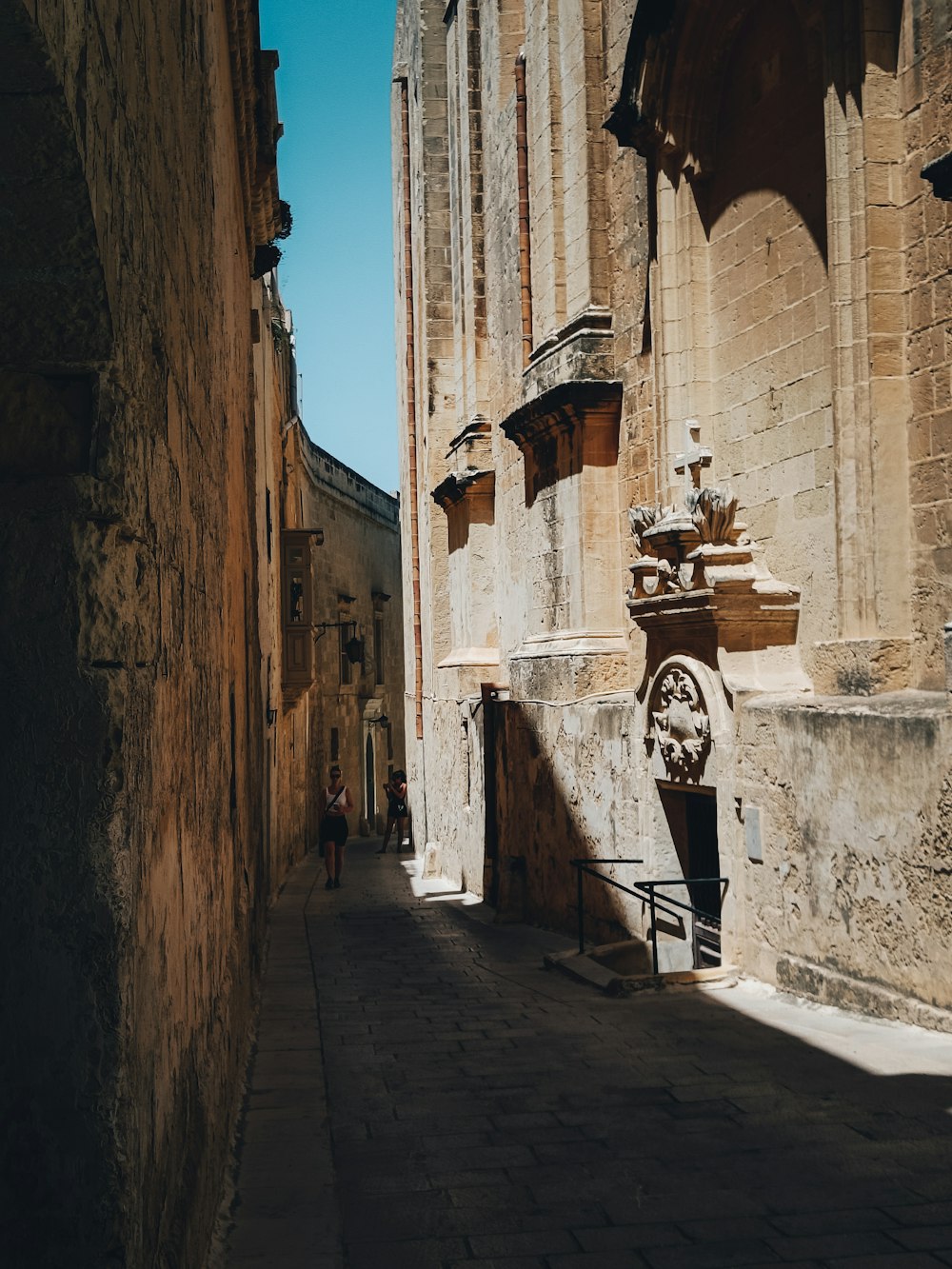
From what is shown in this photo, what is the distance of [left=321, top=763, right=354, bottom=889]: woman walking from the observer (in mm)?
17281

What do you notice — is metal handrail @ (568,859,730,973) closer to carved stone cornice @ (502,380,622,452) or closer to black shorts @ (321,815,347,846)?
carved stone cornice @ (502,380,622,452)

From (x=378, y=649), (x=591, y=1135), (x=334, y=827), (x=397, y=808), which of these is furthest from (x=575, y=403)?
(x=378, y=649)

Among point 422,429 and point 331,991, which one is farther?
point 422,429

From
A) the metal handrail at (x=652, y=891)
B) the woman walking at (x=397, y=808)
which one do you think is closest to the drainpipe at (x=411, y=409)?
the woman walking at (x=397, y=808)

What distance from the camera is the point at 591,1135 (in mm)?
5195

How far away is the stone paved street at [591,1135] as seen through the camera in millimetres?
4016

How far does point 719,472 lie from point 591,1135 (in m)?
6.33

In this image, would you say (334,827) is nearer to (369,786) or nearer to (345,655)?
(345,655)

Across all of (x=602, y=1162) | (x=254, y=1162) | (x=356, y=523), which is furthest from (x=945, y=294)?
(x=356, y=523)

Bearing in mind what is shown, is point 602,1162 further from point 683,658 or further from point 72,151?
point 683,658

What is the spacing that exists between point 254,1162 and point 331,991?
4.34m

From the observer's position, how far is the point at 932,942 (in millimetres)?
6637

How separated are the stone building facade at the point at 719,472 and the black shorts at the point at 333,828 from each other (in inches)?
65.4

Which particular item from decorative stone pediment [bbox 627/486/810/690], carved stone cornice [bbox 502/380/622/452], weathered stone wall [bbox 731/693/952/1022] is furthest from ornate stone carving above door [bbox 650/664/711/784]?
carved stone cornice [bbox 502/380/622/452]
